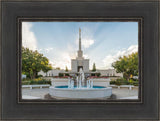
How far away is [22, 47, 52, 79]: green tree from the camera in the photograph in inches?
442

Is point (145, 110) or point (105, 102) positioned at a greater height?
point (105, 102)

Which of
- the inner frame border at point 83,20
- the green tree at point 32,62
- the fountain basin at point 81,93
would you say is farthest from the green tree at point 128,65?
the inner frame border at point 83,20

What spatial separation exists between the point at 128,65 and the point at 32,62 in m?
8.25

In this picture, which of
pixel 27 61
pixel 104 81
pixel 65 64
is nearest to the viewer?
pixel 104 81

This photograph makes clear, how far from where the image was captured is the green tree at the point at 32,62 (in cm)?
1123

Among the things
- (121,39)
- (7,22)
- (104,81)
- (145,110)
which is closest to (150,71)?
(145,110)

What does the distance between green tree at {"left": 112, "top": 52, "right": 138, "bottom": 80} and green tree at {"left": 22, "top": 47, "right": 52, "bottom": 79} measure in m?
6.53

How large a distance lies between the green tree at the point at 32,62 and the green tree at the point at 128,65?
6530 mm

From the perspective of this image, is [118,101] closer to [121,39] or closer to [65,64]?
[121,39]

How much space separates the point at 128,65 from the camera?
11539mm

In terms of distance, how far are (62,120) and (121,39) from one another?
10.3m

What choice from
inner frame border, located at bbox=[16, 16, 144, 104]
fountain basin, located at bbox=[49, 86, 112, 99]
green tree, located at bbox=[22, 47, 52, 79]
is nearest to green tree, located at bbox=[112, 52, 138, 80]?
green tree, located at bbox=[22, 47, 52, 79]

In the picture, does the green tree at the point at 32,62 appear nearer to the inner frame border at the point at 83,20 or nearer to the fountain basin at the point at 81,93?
the fountain basin at the point at 81,93

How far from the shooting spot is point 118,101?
297 cm
